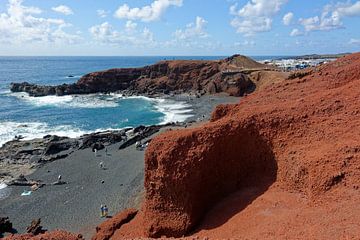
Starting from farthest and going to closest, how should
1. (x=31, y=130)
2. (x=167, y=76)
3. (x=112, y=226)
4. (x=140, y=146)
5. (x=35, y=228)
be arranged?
1. (x=167, y=76)
2. (x=31, y=130)
3. (x=140, y=146)
4. (x=35, y=228)
5. (x=112, y=226)

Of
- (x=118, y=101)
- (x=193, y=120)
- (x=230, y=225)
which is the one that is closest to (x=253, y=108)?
(x=230, y=225)

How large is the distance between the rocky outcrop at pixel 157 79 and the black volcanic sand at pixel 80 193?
55046 mm

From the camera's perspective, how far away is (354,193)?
526 inches

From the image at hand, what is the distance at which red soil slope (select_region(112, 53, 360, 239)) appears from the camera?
15094 mm

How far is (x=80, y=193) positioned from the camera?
34.1 metres

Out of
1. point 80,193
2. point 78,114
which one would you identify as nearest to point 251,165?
point 80,193

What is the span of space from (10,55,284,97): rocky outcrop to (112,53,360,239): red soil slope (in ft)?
251

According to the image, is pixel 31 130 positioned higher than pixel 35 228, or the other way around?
pixel 35 228

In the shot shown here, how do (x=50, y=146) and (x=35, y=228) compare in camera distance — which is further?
(x=50, y=146)

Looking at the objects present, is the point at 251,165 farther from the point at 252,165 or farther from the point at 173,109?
the point at 173,109

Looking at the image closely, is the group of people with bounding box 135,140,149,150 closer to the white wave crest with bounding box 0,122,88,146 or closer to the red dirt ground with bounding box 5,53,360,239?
the white wave crest with bounding box 0,122,88,146

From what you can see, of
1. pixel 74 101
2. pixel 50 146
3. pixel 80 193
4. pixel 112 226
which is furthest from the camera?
pixel 74 101

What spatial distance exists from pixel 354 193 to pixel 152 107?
67.7 metres

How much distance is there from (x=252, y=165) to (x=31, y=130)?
5099 cm
